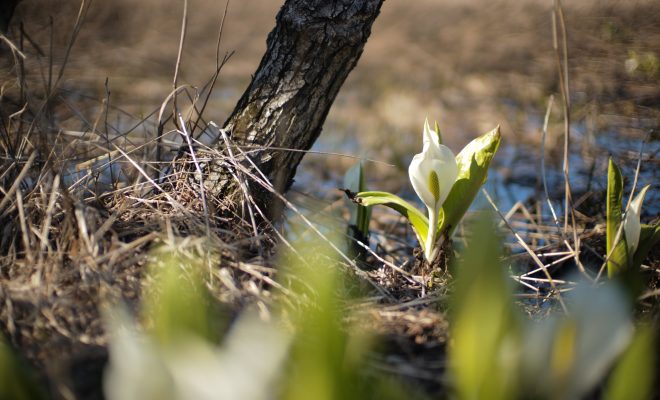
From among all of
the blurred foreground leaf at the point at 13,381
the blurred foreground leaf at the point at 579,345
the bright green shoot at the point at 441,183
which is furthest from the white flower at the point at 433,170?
the blurred foreground leaf at the point at 13,381

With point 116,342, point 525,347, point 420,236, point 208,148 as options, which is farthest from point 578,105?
point 116,342

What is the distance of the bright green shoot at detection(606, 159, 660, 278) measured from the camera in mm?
1073

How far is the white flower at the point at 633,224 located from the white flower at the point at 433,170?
292 mm

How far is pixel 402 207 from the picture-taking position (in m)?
1.21

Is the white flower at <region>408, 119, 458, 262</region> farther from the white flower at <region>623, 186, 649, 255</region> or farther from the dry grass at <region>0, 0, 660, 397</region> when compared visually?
the white flower at <region>623, 186, 649, 255</region>

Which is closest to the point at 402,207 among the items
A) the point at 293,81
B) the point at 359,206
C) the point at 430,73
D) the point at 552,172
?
the point at 359,206

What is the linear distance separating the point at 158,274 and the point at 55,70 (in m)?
1.97

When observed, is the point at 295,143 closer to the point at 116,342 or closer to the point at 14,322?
the point at 14,322

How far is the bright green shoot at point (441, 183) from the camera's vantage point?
107 centimetres

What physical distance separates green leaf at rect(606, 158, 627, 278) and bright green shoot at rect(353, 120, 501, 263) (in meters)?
0.20

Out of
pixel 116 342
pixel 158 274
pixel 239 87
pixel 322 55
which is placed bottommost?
pixel 239 87

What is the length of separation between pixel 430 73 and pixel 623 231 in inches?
111

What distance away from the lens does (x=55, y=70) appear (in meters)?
2.53

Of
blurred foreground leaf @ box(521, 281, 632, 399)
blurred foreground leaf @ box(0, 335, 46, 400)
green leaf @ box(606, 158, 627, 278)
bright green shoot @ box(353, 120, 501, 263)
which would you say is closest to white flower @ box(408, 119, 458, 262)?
bright green shoot @ box(353, 120, 501, 263)
